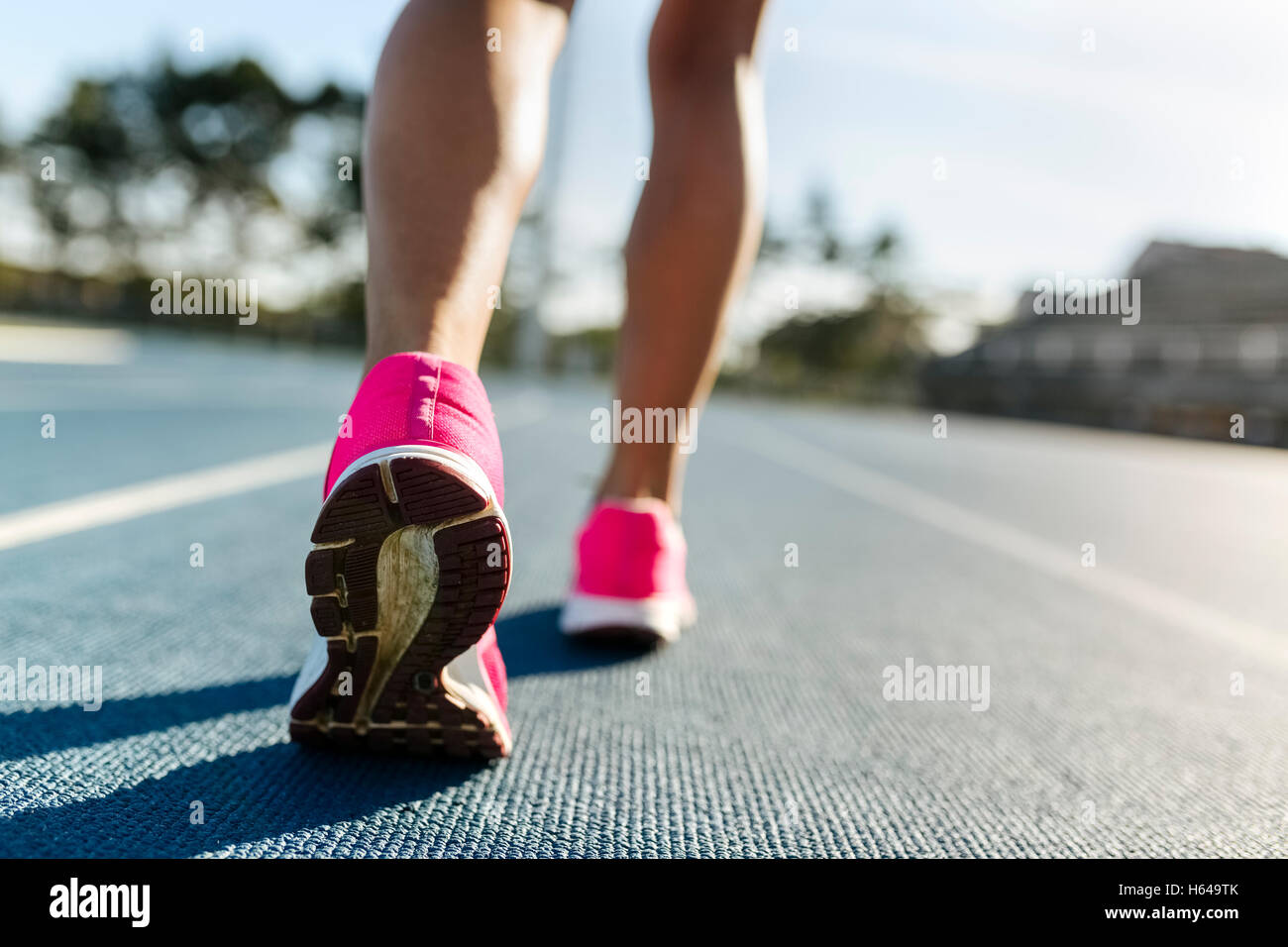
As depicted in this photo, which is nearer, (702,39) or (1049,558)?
(702,39)

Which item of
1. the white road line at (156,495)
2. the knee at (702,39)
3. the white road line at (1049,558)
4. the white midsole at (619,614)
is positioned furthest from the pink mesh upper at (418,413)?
the white road line at (1049,558)

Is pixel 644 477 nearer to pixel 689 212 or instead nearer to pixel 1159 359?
pixel 689 212

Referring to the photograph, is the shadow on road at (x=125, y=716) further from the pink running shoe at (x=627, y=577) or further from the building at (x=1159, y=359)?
the building at (x=1159, y=359)

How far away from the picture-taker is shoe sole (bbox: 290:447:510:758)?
58 cm

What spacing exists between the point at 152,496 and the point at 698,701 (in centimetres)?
108

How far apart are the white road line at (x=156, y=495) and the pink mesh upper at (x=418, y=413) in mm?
732

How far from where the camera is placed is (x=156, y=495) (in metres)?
1.55

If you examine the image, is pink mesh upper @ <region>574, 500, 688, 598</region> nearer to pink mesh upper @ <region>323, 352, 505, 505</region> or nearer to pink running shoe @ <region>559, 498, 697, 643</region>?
pink running shoe @ <region>559, 498, 697, 643</region>

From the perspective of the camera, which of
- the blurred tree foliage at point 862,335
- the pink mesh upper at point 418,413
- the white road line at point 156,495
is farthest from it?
the blurred tree foliage at point 862,335

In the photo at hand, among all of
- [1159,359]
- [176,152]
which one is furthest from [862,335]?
[176,152]

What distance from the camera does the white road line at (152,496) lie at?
4.00ft
